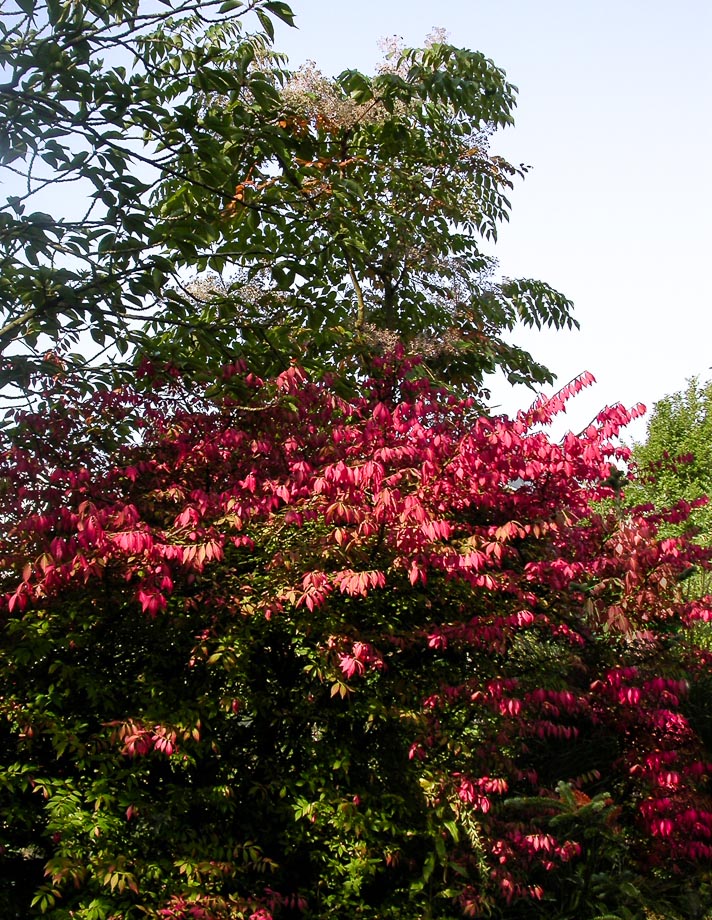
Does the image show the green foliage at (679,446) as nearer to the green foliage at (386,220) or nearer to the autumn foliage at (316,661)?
the green foliage at (386,220)

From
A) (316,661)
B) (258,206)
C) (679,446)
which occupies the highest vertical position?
(679,446)

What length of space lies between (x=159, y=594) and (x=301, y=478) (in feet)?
3.39

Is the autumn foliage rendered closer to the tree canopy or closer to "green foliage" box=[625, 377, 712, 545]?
the tree canopy

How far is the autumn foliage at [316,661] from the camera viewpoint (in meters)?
5.12

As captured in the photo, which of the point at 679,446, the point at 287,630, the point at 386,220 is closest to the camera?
the point at 287,630

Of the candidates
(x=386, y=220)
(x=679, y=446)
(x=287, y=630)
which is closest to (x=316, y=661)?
(x=287, y=630)

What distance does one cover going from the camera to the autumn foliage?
16.8 feet

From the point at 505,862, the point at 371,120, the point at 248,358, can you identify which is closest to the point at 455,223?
the point at 371,120

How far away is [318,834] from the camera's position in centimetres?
557

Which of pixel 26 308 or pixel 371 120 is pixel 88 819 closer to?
pixel 26 308

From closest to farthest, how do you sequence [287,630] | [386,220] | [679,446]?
[287,630] → [386,220] → [679,446]

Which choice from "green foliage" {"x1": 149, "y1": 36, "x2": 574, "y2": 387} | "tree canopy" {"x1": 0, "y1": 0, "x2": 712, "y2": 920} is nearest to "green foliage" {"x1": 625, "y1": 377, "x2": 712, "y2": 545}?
"green foliage" {"x1": 149, "y1": 36, "x2": 574, "y2": 387}

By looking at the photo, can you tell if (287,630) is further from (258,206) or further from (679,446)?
(679,446)

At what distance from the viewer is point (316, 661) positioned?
571 centimetres
